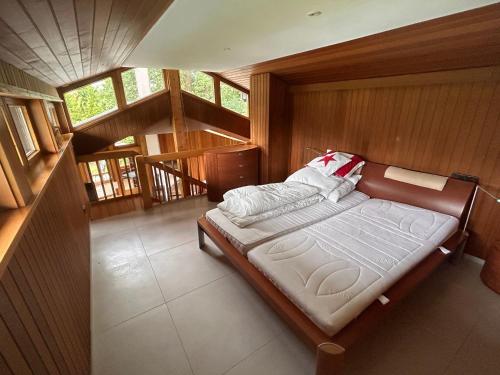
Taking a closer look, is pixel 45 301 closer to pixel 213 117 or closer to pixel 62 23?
pixel 62 23

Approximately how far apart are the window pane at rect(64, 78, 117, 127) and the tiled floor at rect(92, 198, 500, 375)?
3060 mm

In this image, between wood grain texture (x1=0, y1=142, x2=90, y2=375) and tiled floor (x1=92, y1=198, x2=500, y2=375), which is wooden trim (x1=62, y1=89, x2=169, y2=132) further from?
wood grain texture (x1=0, y1=142, x2=90, y2=375)

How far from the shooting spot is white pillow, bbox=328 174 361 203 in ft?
8.72

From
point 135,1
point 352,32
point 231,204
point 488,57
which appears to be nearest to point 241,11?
point 135,1

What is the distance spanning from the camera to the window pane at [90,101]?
13.3 feet

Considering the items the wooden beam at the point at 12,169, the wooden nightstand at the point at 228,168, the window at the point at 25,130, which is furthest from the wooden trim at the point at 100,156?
the wooden beam at the point at 12,169

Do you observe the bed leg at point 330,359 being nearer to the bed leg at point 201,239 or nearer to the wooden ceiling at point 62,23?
the bed leg at point 201,239

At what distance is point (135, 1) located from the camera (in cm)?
99

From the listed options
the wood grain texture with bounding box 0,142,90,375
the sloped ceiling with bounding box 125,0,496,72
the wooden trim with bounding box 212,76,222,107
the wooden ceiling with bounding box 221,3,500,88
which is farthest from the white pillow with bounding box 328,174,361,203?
the wooden trim with bounding box 212,76,222,107

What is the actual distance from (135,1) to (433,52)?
2.24m

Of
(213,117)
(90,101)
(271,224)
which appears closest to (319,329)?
(271,224)

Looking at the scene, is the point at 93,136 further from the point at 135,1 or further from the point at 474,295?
the point at 474,295

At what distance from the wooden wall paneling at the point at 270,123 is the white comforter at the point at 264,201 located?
1222 millimetres

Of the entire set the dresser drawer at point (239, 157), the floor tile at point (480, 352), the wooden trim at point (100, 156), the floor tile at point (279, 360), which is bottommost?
the floor tile at point (279, 360)
